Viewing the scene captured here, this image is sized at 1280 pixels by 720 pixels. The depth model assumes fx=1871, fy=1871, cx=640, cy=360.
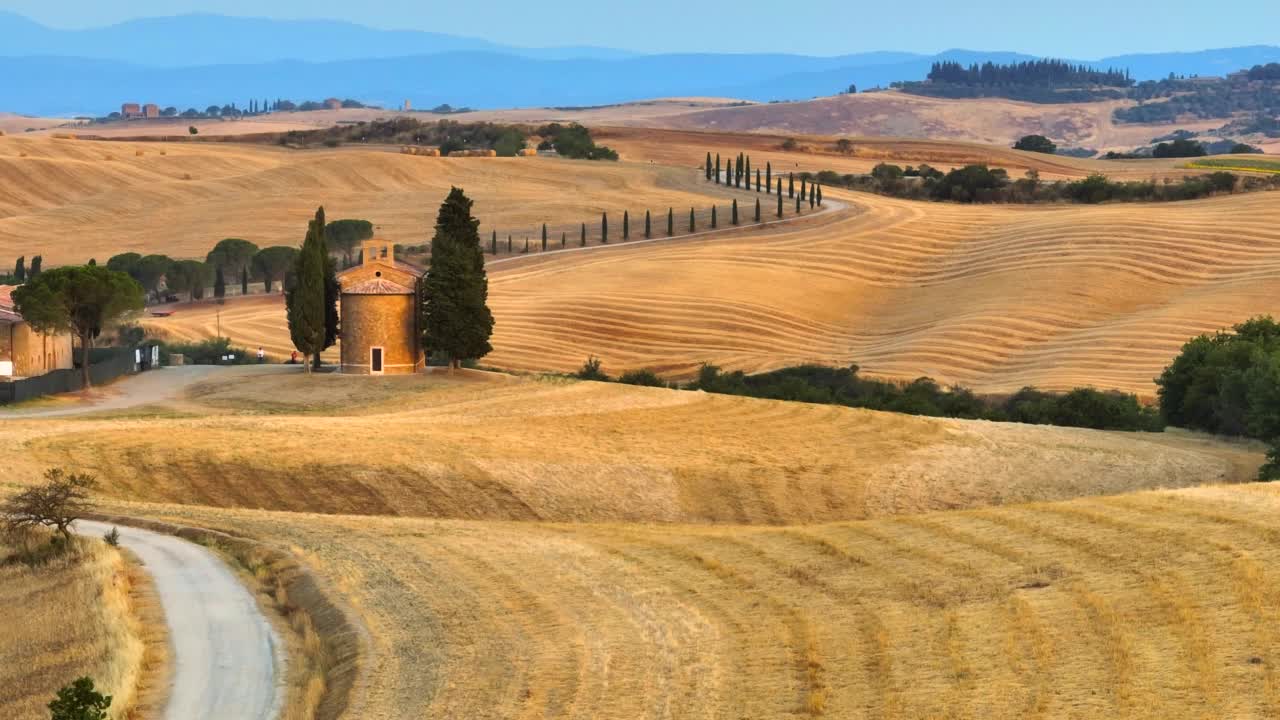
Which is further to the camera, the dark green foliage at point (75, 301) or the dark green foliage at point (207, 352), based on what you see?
the dark green foliage at point (207, 352)

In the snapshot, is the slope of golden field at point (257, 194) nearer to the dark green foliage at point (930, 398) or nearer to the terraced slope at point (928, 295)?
the terraced slope at point (928, 295)

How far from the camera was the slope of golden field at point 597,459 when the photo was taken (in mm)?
44125

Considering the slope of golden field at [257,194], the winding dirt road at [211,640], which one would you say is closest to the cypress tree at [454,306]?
the winding dirt road at [211,640]

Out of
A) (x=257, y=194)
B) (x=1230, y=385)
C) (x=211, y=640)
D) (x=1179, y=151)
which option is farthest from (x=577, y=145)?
(x=211, y=640)

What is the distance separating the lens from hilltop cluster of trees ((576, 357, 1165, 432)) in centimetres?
6194

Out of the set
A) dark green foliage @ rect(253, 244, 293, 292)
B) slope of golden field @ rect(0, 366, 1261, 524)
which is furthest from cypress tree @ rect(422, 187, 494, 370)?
dark green foliage @ rect(253, 244, 293, 292)

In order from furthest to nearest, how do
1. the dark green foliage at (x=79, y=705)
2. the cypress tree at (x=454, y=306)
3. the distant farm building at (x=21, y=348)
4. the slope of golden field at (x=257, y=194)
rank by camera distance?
the slope of golden field at (x=257, y=194)
the cypress tree at (x=454, y=306)
the distant farm building at (x=21, y=348)
the dark green foliage at (x=79, y=705)

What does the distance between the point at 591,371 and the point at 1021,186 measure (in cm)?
7030

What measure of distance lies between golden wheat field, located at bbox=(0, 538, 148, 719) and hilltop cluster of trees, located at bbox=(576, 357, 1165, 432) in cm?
3546

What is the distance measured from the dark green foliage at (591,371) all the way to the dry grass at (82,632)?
40.4 meters

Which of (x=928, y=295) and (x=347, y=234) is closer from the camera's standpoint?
(x=928, y=295)

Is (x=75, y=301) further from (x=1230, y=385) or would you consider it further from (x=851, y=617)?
(x=851, y=617)

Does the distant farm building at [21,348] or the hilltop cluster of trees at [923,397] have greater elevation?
the distant farm building at [21,348]

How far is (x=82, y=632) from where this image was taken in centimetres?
2684
